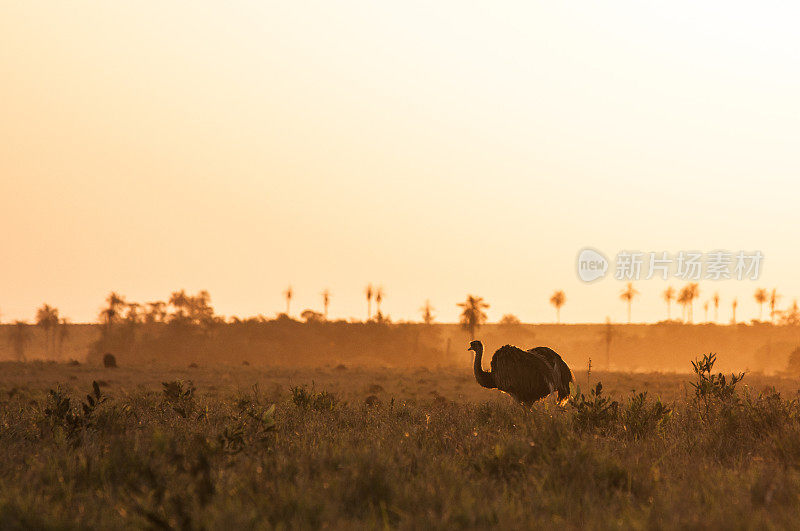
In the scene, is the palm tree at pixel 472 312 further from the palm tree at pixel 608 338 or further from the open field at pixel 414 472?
the open field at pixel 414 472

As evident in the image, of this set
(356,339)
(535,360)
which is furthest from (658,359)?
(535,360)

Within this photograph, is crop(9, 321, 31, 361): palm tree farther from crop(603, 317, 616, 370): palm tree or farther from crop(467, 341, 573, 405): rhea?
crop(467, 341, 573, 405): rhea

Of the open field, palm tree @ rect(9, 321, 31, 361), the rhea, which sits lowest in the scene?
palm tree @ rect(9, 321, 31, 361)

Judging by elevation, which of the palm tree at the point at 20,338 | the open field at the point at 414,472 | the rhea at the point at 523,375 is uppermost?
the rhea at the point at 523,375

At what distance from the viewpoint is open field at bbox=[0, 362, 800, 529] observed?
547 cm

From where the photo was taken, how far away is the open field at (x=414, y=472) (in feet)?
18.0

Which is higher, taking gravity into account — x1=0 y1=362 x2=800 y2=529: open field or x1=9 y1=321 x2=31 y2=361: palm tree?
x1=0 y1=362 x2=800 y2=529: open field

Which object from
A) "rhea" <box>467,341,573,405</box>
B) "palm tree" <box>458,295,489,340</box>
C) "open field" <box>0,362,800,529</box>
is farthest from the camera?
"palm tree" <box>458,295,489,340</box>

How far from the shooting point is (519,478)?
6906 mm

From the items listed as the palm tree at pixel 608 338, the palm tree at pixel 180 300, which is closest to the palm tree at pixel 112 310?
the palm tree at pixel 180 300

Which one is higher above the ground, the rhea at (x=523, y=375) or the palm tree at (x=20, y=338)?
the rhea at (x=523, y=375)

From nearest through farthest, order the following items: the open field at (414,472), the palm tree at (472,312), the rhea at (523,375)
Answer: the open field at (414,472), the rhea at (523,375), the palm tree at (472,312)

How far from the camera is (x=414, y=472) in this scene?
7109mm

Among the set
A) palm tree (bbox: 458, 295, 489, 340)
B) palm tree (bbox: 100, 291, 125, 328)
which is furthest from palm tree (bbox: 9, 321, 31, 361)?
palm tree (bbox: 458, 295, 489, 340)
